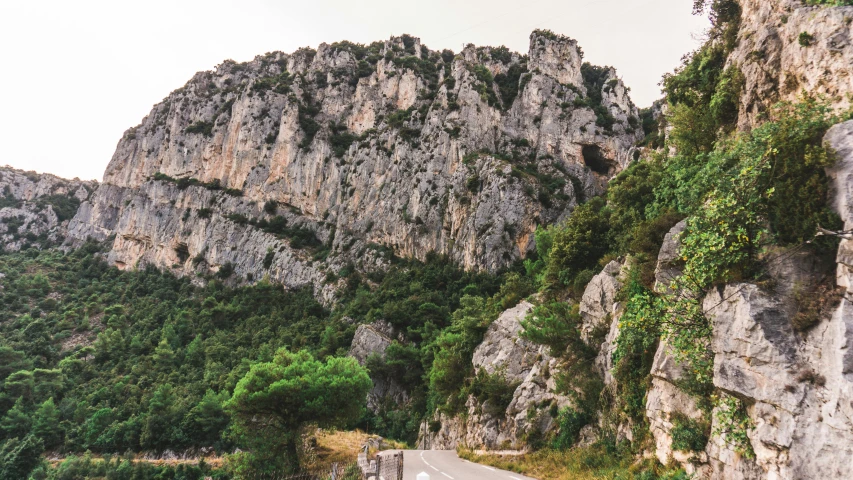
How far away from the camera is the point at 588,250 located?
75.3ft

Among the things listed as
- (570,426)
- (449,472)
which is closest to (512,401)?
(570,426)

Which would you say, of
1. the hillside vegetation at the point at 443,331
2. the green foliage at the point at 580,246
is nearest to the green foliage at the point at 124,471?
the hillside vegetation at the point at 443,331

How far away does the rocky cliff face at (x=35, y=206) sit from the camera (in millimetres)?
105012

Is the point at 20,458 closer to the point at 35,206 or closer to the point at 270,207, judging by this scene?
the point at 270,207

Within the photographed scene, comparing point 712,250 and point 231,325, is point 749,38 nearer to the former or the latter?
point 712,250

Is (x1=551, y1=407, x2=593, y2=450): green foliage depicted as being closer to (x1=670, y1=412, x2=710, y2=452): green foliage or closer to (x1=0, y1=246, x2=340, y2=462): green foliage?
(x1=670, y1=412, x2=710, y2=452): green foliage

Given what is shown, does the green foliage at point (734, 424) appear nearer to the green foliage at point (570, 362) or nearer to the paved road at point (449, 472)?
the paved road at point (449, 472)

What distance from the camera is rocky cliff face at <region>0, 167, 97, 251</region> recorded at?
10501 centimetres

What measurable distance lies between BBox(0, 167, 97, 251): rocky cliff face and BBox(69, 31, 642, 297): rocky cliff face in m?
20.2

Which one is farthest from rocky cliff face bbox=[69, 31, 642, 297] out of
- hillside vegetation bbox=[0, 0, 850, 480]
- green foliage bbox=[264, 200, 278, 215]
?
hillside vegetation bbox=[0, 0, 850, 480]

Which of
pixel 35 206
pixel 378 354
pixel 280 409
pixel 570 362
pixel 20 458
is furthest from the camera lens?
pixel 35 206

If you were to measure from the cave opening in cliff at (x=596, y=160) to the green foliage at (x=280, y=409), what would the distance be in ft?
173

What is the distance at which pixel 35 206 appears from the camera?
113312 mm

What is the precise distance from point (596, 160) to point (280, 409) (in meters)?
56.3
